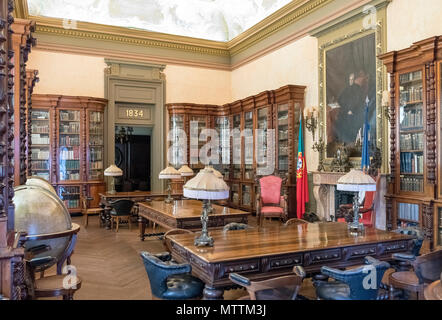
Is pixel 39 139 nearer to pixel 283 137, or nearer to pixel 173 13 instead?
pixel 173 13

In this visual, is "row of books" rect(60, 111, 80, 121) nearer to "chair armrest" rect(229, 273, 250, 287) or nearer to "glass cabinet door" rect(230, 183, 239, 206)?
"glass cabinet door" rect(230, 183, 239, 206)

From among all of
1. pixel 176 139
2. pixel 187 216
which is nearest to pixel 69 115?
pixel 176 139

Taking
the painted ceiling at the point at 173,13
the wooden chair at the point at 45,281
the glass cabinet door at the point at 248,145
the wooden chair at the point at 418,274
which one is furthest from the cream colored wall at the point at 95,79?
the wooden chair at the point at 418,274

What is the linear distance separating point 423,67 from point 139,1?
27.7ft

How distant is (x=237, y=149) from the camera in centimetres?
1146

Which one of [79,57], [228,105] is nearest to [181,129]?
[228,105]

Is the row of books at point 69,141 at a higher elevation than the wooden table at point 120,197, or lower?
higher

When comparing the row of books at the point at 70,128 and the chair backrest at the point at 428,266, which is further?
the row of books at the point at 70,128

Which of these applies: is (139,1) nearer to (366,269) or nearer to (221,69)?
(221,69)

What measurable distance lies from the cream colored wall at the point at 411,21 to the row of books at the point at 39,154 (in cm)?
855

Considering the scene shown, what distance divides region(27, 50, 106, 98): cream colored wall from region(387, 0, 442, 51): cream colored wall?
7.80 metres

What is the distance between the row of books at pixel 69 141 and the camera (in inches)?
412

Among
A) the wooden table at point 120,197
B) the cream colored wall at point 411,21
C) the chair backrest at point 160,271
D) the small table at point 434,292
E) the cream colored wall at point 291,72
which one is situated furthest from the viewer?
the cream colored wall at point 291,72

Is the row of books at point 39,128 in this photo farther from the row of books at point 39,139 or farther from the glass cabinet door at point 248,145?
the glass cabinet door at point 248,145
